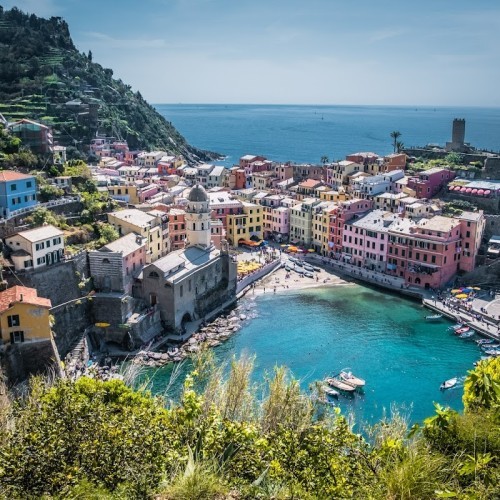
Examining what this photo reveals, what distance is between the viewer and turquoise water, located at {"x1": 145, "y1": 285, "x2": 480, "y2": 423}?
37.3m

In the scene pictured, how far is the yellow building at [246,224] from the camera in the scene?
220 feet

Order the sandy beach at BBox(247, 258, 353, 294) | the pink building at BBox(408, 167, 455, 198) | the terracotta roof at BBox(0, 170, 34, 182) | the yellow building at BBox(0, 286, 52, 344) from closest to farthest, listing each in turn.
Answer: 1. the yellow building at BBox(0, 286, 52, 344)
2. the terracotta roof at BBox(0, 170, 34, 182)
3. the sandy beach at BBox(247, 258, 353, 294)
4. the pink building at BBox(408, 167, 455, 198)

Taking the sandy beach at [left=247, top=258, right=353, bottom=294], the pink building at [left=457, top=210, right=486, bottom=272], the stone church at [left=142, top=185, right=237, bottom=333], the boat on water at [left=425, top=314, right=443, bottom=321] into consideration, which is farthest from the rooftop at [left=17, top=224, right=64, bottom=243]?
the pink building at [left=457, top=210, right=486, bottom=272]

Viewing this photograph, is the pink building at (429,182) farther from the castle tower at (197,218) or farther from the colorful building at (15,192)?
the colorful building at (15,192)

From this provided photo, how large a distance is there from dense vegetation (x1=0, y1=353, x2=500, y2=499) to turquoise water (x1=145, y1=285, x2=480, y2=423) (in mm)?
20478

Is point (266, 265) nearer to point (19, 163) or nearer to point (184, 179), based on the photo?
point (19, 163)

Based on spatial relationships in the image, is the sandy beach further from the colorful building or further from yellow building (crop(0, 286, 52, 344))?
yellow building (crop(0, 286, 52, 344))

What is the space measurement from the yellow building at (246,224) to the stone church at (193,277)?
12.2m

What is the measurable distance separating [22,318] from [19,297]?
1290mm

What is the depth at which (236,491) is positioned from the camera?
476 inches

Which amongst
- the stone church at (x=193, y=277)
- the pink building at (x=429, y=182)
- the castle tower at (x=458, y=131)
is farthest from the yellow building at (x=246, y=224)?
the castle tower at (x=458, y=131)

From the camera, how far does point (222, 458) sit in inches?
531

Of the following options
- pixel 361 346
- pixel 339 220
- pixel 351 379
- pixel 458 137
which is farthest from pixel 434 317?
pixel 458 137

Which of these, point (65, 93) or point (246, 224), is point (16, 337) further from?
point (65, 93)
